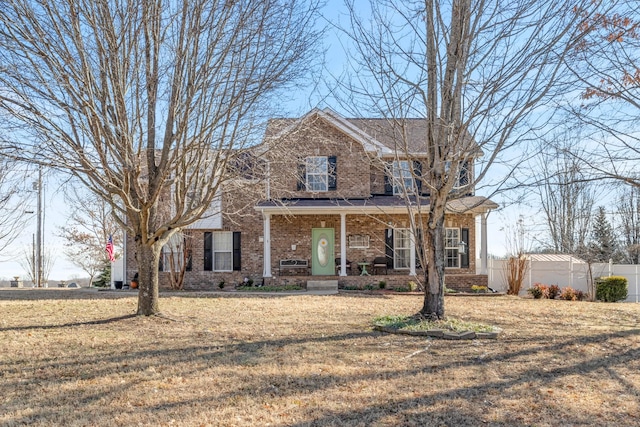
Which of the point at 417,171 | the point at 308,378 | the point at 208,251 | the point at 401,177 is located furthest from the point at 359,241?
the point at 308,378

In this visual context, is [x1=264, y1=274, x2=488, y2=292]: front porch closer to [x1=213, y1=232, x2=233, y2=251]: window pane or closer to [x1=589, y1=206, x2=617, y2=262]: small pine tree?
[x1=213, y1=232, x2=233, y2=251]: window pane

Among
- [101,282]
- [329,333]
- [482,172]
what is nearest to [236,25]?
[482,172]

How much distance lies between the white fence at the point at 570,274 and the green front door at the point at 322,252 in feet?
21.3

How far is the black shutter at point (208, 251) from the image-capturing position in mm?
20469

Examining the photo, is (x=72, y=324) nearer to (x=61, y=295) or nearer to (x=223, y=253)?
(x=61, y=295)

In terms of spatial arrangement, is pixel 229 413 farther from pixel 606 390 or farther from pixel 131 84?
pixel 131 84

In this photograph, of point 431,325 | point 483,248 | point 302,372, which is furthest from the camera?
point 483,248

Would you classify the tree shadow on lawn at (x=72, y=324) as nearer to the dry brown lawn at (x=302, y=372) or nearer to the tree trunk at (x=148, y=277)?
the dry brown lawn at (x=302, y=372)

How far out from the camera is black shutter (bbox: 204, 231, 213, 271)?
2047 centimetres

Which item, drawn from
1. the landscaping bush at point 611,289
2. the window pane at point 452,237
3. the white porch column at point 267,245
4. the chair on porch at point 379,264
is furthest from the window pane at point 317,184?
the landscaping bush at point 611,289

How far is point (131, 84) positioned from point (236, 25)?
2209mm

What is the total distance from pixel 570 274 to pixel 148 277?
15.1 m

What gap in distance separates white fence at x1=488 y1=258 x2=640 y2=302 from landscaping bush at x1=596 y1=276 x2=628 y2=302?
1.24 m

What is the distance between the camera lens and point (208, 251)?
20.5m
